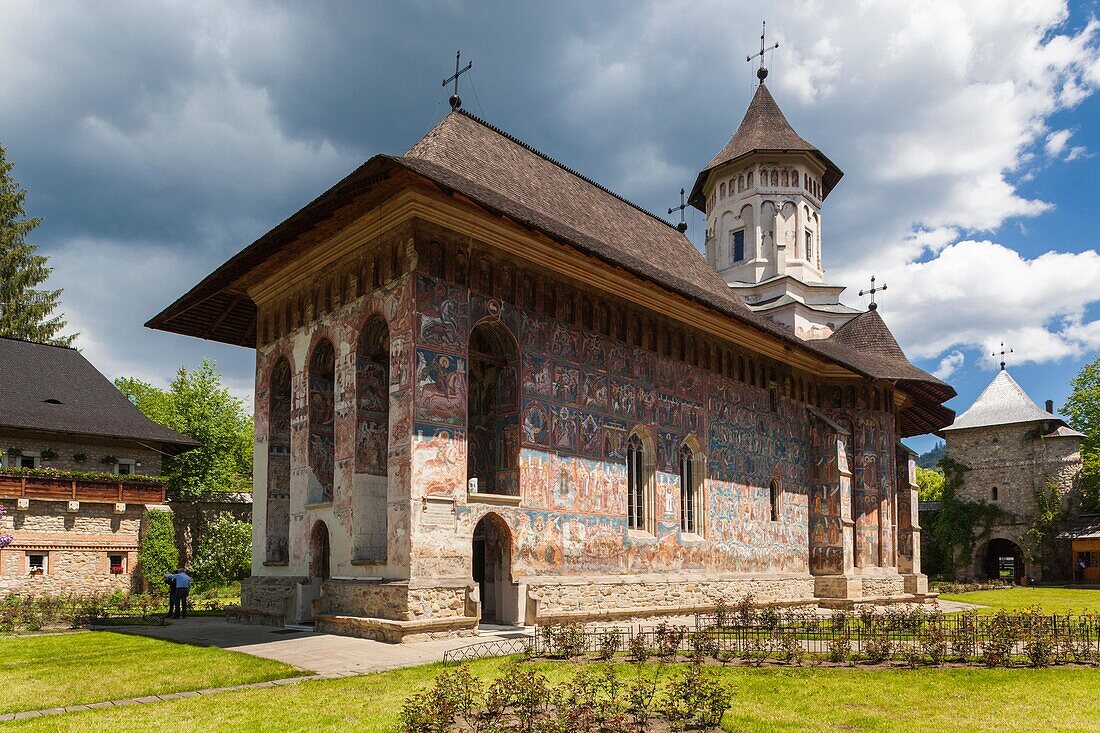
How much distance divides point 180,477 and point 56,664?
92.9 ft

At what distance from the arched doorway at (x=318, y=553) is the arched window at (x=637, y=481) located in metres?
6.47

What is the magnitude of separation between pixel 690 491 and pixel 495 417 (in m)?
6.48

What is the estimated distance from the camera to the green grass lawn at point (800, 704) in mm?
7797

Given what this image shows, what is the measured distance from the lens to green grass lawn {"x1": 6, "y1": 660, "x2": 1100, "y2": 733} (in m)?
7.80

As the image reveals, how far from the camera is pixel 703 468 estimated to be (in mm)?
21453

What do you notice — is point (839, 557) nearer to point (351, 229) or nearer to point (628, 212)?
point (628, 212)

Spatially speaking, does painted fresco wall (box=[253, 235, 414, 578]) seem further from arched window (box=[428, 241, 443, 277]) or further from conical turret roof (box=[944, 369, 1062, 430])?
conical turret roof (box=[944, 369, 1062, 430])

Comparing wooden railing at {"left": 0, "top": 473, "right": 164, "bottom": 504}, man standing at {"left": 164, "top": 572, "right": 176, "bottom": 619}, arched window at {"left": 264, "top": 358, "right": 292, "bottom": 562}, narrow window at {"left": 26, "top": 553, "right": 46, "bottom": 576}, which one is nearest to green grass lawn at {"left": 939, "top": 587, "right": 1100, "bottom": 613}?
arched window at {"left": 264, "top": 358, "right": 292, "bottom": 562}

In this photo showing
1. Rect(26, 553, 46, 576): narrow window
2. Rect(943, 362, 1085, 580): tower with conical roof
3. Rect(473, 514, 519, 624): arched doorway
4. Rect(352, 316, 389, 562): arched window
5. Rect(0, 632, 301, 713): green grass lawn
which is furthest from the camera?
Rect(943, 362, 1085, 580): tower with conical roof

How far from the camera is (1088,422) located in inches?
1754

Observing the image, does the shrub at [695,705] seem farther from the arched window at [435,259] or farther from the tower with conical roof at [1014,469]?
the tower with conical roof at [1014,469]

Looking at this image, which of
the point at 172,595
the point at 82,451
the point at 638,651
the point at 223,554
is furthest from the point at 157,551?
the point at 638,651

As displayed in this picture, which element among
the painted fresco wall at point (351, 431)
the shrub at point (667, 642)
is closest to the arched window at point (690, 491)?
the painted fresco wall at point (351, 431)

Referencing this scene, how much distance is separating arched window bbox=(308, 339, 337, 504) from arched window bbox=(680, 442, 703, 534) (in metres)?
8.27
